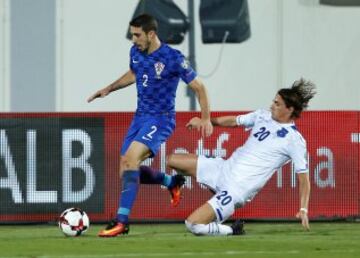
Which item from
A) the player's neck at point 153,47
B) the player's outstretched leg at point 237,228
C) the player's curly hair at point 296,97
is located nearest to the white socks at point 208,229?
the player's outstretched leg at point 237,228

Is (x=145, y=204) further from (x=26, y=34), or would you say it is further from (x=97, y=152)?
(x=26, y=34)

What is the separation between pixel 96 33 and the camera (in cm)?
1720

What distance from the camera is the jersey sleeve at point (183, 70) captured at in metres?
12.6

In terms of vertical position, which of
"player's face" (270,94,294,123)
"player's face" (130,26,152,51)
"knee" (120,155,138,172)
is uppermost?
"player's face" (130,26,152,51)

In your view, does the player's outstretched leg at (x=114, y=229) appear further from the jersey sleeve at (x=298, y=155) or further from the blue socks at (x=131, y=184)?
the jersey sleeve at (x=298, y=155)

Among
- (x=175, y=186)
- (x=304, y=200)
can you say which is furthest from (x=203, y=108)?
(x=304, y=200)

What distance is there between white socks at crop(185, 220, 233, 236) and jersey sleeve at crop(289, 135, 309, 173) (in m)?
0.81

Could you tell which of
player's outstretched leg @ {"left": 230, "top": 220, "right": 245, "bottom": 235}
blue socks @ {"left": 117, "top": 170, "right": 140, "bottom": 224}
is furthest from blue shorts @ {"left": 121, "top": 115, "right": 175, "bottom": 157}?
player's outstretched leg @ {"left": 230, "top": 220, "right": 245, "bottom": 235}

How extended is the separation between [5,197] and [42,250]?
383 centimetres

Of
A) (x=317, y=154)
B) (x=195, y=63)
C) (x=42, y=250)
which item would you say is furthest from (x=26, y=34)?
(x=42, y=250)

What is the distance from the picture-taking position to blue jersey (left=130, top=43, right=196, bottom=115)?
1261 cm

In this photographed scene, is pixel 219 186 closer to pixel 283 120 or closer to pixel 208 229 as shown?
pixel 208 229

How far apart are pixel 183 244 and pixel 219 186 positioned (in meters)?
1.37

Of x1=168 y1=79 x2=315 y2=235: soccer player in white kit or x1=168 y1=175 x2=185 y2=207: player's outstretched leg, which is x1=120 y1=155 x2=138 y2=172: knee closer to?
x1=168 y1=79 x2=315 y2=235: soccer player in white kit
